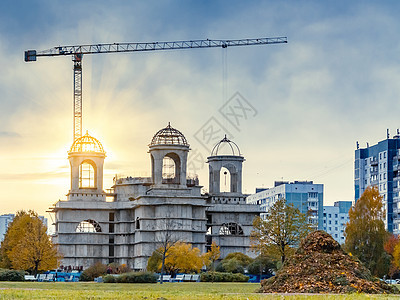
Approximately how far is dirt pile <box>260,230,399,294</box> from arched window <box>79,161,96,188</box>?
76658 millimetres

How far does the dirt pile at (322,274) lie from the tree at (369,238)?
1702 inches

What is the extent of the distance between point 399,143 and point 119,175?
56.1m

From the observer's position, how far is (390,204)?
156 metres

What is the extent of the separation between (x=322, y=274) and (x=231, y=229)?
81631mm

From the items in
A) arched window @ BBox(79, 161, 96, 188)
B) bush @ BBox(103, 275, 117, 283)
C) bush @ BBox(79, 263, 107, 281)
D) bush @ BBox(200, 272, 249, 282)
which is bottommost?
bush @ BBox(79, 263, 107, 281)

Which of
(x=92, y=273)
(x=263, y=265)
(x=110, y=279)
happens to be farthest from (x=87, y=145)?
(x=110, y=279)

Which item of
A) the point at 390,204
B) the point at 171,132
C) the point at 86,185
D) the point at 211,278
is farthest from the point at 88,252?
the point at 390,204

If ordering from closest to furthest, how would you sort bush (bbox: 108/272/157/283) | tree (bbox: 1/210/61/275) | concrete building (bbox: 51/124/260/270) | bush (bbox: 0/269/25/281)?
bush (bbox: 108/272/157/283)
bush (bbox: 0/269/25/281)
tree (bbox: 1/210/61/275)
concrete building (bbox: 51/124/260/270)

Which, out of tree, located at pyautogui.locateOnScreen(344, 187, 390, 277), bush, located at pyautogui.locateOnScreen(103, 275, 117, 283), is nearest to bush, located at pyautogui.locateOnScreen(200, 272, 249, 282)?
bush, located at pyautogui.locateOnScreen(103, 275, 117, 283)

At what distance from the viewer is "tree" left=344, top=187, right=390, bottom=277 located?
288 feet

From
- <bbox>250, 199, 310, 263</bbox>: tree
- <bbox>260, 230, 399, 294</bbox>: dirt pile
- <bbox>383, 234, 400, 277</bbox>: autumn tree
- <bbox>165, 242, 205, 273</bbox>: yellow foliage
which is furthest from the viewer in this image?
<bbox>383, 234, 400, 277</bbox>: autumn tree

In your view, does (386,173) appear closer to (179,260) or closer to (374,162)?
(374,162)

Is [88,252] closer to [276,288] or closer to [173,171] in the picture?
[173,171]

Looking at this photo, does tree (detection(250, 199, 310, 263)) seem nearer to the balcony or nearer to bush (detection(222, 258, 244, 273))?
bush (detection(222, 258, 244, 273))
